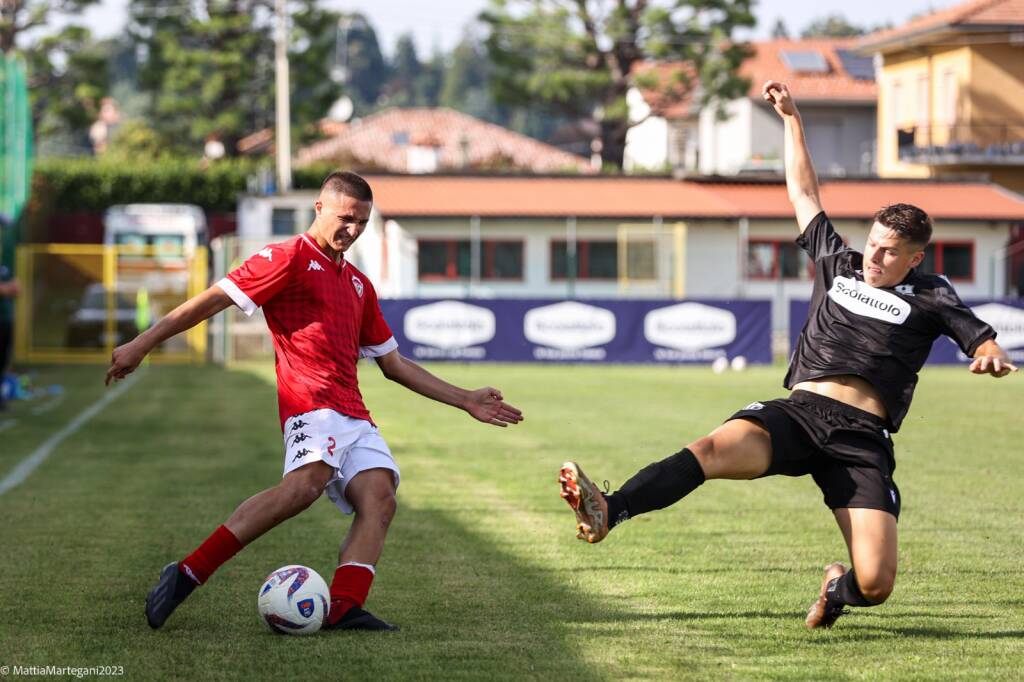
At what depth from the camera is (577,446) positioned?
15.4 m

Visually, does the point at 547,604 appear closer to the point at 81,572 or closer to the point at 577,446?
the point at 81,572

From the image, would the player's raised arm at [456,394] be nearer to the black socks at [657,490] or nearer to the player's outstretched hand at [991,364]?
the black socks at [657,490]

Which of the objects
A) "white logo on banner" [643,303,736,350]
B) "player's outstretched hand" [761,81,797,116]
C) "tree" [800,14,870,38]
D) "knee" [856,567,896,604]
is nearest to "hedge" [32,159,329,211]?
"white logo on banner" [643,303,736,350]

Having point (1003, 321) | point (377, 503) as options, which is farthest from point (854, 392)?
point (1003, 321)

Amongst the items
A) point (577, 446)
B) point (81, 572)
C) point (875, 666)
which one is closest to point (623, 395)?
point (577, 446)

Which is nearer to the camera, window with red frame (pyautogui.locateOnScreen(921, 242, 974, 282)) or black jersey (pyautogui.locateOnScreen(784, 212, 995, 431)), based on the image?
black jersey (pyautogui.locateOnScreen(784, 212, 995, 431))

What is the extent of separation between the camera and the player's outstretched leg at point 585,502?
19.9 ft

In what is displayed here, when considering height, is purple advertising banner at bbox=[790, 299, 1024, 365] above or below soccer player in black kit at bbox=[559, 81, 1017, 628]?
below

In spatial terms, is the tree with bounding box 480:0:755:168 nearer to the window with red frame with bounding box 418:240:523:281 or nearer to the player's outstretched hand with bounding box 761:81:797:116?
the window with red frame with bounding box 418:240:523:281

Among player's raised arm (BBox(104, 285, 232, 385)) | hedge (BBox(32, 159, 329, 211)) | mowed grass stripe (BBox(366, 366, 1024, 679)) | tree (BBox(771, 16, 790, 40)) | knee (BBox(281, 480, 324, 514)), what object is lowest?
mowed grass stripe (BBox(366, 366, 1024, 679))

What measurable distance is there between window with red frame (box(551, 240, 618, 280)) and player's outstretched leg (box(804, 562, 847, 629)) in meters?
35.2

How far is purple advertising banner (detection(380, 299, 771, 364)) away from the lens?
3019cm

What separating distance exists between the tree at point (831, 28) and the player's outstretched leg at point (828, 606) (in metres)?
132

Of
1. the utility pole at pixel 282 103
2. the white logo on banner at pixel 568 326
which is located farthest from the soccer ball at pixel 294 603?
the utility pole at pixel 282 103
